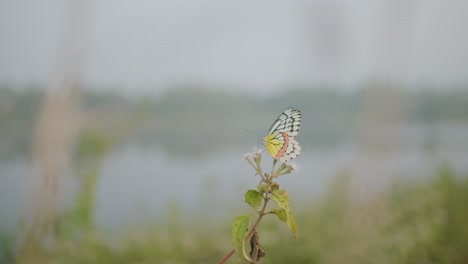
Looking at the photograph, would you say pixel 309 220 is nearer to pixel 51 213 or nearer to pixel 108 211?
pixel 108 211

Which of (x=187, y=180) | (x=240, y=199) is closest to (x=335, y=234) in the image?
(x=240, y=199)

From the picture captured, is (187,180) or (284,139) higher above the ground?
(284,139)

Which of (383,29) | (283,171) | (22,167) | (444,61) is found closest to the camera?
(283,171)

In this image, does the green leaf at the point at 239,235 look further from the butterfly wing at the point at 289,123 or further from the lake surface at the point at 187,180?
the lake surface at the point at 187,180

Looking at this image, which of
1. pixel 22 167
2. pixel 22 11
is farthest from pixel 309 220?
pixel 22 11

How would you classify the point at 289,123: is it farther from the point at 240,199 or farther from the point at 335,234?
the point at 335,234

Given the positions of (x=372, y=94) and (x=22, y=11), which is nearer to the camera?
(x=22, y=11)

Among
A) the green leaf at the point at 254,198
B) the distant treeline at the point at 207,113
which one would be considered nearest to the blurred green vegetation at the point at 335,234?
the distant treeline at the point at 207,113
